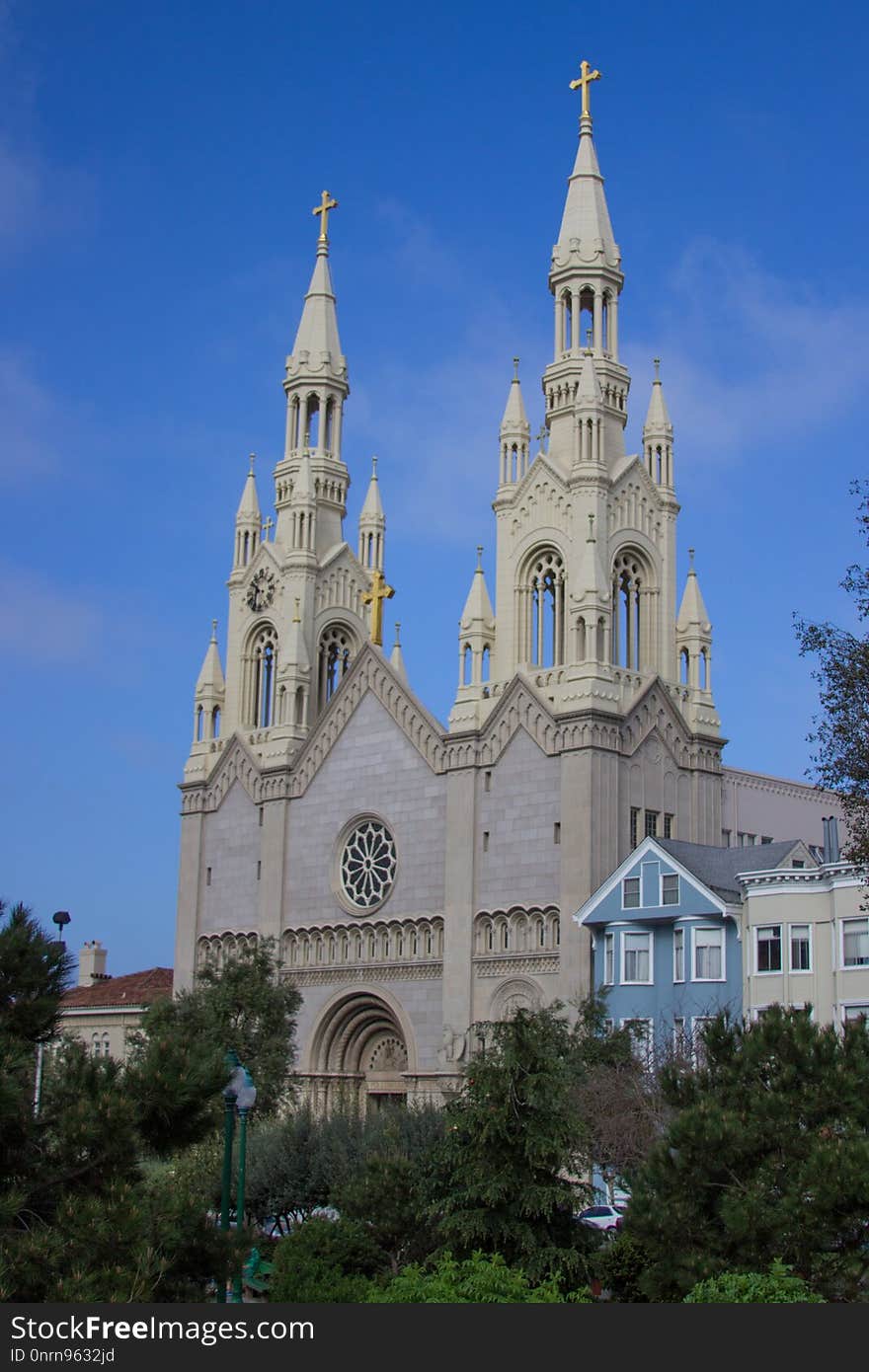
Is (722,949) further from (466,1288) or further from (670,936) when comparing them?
(466,1288)

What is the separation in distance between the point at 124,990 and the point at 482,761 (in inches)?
1312

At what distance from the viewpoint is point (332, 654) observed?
268ft

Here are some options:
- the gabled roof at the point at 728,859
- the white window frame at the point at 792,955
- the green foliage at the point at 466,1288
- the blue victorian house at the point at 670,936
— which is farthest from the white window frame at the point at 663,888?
the green foliage at the point at 466,1288

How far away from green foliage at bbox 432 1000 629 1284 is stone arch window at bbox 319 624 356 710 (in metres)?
48.6

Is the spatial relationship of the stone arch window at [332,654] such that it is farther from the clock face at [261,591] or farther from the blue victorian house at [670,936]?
the blue victorian house at [670,936]

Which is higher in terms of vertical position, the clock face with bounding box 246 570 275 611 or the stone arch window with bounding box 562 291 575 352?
the stone arch window with bounding box 562 291 575 352

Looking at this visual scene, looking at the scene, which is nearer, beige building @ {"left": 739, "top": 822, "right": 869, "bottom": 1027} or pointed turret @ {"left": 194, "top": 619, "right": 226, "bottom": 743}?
beige building @ {"left": 739, "top": 822, "right": 869, "bottom": 1027}

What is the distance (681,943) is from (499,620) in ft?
62.2

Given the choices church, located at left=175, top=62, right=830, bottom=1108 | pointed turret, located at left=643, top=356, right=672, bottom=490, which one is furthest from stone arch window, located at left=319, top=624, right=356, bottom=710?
pointed turret, located at left=643, top=356, right=672, bottom=490

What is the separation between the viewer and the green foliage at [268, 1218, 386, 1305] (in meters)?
26.2

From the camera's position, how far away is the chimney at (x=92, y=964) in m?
98.6

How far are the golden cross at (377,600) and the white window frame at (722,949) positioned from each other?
2599 centimetres

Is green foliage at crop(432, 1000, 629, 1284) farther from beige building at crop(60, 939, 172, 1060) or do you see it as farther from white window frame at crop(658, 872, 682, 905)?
beige building at crop(60, 939, 172, 1060)

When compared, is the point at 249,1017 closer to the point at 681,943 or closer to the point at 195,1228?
the point at 681,943
